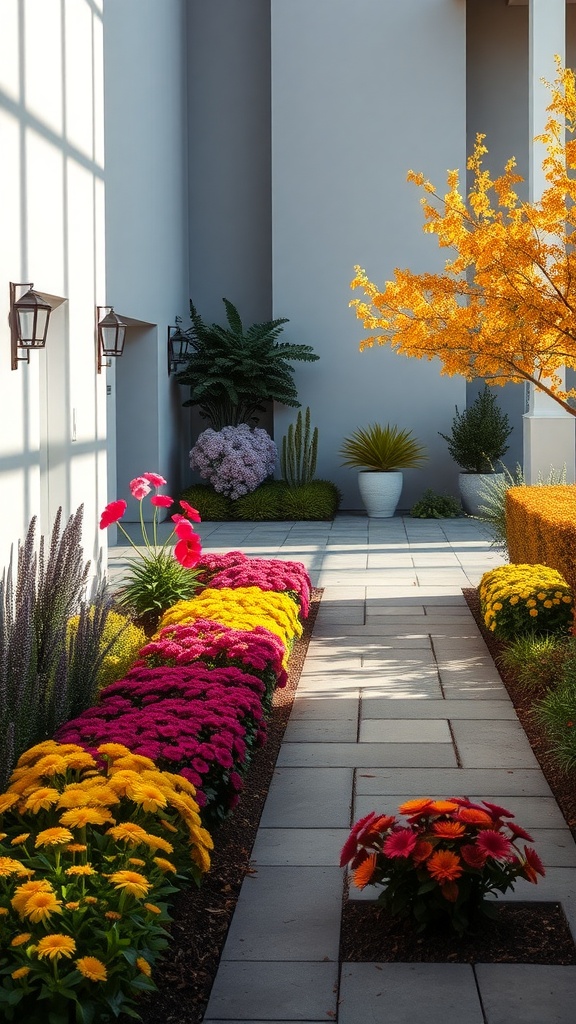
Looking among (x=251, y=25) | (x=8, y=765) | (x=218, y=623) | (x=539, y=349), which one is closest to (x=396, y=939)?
(x=8, y=765)

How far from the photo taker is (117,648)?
5.75m

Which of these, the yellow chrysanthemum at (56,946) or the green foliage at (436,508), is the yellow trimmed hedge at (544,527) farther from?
the green foliage at (436,508)

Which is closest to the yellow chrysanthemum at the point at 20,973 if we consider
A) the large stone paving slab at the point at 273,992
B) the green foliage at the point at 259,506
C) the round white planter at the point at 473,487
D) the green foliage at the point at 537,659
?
the large stone paving slab at the point at 273,992

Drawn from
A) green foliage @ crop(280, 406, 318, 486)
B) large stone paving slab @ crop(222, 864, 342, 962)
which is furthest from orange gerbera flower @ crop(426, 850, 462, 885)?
green foliage @ crop(280, 406, 318, 486)

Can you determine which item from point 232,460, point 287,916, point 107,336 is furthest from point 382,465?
point 287,916

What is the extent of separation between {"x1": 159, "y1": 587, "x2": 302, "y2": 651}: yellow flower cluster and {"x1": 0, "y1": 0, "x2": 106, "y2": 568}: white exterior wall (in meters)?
0.97

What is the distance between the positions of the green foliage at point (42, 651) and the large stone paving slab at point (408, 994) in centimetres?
115

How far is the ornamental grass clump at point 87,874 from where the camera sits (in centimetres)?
238

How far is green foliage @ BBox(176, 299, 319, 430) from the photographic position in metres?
14.4

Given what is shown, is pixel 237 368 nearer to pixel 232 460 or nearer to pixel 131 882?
pixel 232 460

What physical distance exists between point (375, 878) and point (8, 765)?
3.58 ft

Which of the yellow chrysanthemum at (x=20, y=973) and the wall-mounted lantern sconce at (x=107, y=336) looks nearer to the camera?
the yellow chrysanthemum at (x=20, y=973)

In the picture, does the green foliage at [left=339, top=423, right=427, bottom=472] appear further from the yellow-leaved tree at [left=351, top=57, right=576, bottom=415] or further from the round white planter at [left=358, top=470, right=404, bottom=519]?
the yellow-leaved tree at [left=351, top=57, right=576, bottom=415]

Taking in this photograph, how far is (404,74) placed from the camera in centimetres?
1492
